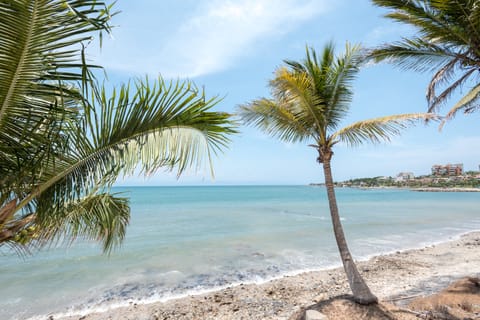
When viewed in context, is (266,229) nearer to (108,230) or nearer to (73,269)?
(73,269)

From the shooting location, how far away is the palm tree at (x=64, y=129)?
1.53 m

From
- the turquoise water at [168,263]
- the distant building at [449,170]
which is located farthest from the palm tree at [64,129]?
the distant building at [449,170]

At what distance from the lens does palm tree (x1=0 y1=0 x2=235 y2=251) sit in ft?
5.03

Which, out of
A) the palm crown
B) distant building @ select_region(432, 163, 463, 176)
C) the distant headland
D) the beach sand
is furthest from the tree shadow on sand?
distant building @ select_region(432, 163, 463, 176)

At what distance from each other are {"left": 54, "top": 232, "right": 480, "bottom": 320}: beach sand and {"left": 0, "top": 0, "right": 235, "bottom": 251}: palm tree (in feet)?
12.6

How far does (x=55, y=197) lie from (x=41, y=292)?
720 centimetres

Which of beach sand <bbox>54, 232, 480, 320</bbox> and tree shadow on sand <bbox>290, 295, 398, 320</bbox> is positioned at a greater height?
Result: tree shadow on sand <bbox>290, 295, 398, 320</bbox>

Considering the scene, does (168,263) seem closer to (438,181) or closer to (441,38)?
(441,38)

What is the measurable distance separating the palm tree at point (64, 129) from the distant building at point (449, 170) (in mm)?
136971

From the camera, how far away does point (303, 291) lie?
22.8 ft

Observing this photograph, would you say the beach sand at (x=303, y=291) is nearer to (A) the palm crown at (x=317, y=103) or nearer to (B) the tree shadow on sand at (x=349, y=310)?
(B) the tree shadow on sand at (x=349, y=310)

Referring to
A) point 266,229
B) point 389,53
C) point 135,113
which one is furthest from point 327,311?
point 266,229

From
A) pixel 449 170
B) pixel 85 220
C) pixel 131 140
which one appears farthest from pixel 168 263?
pixel 449 170

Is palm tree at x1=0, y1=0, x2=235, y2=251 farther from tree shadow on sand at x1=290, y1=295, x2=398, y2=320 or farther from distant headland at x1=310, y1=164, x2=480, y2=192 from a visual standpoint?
distant headland at x1=310, y1=164, x2=480, y2=192
